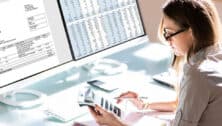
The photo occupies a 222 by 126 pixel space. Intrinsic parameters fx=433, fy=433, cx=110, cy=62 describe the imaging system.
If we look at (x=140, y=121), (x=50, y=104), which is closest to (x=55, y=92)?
(x=50, y=104)

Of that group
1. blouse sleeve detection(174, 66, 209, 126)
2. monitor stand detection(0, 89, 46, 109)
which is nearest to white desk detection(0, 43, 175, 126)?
monitor stand detection(0, 89, 46, 109)

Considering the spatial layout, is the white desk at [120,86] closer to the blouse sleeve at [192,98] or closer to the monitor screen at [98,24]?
the monitor screen at [98,24]

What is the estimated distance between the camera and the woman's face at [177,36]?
1.20 m

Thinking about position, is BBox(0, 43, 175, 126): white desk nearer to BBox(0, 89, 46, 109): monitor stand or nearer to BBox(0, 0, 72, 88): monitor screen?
BBox(0, 89, 46, 109): monitor stand

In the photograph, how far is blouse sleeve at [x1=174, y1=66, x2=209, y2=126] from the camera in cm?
112

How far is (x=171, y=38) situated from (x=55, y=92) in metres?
0.65

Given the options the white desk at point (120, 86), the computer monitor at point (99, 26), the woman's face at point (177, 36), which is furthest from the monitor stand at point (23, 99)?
the woman's face at point (177, 36)

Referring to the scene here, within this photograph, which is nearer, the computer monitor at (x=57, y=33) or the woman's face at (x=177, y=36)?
the woman's face at (x=177, y=36)

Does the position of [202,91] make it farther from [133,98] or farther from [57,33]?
[57,33]

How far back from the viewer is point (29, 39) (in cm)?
160

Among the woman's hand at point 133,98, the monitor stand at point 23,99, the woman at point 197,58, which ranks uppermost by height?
the woman at point 197,58

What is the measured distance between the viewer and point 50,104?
1642 mm

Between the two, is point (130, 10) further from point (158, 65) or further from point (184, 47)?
point (184, 47)

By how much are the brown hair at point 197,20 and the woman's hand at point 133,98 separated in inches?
16.7
